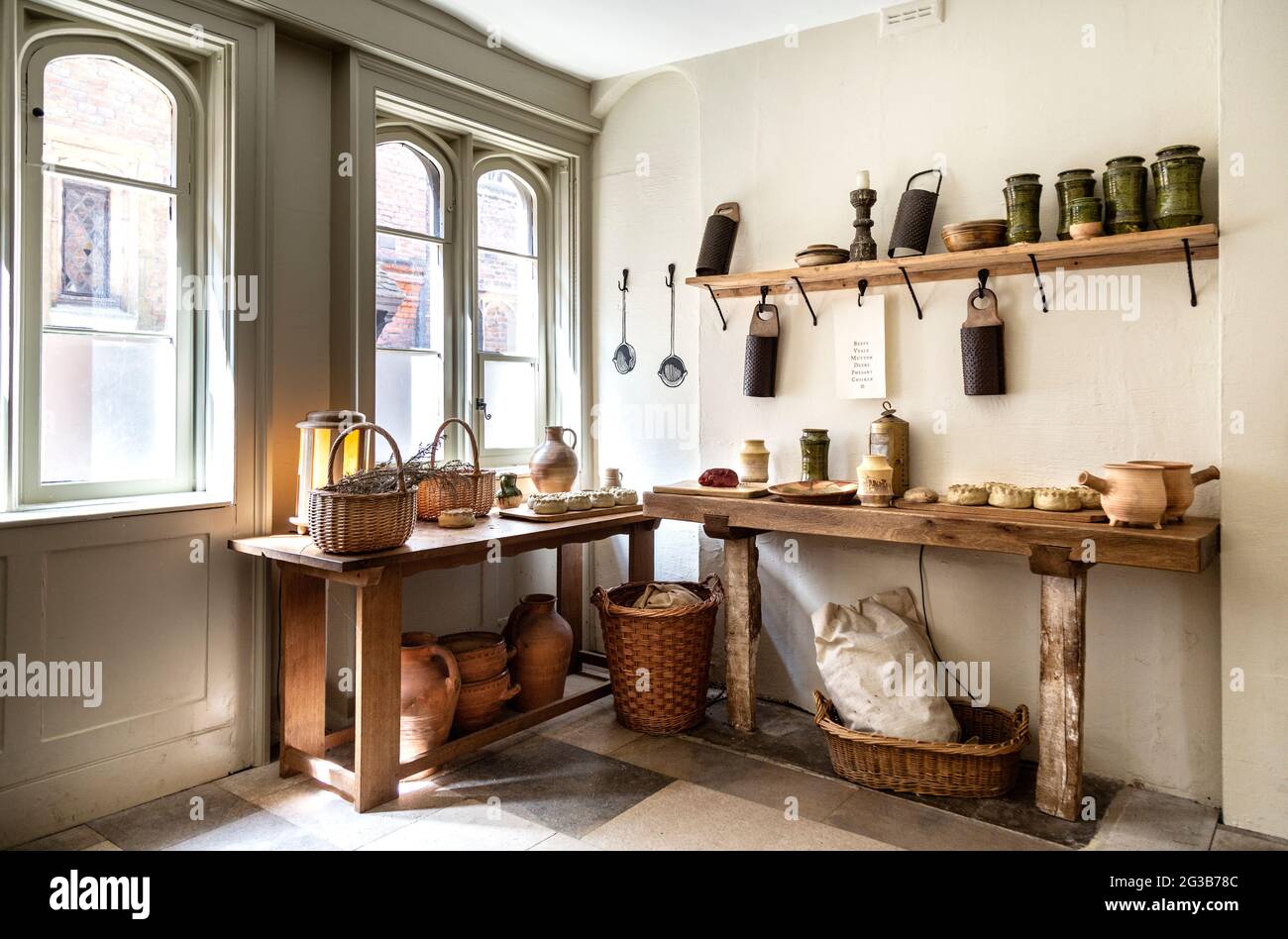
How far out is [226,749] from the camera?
2.92 meters

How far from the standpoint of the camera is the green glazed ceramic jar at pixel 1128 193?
8.66 feet

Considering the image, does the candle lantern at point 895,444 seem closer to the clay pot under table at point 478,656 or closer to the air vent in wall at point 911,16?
the air vent in wall at point 911,16

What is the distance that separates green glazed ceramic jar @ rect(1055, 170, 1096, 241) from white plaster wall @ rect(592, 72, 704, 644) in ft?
5.08

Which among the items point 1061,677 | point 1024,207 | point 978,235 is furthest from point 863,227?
point 1061,677

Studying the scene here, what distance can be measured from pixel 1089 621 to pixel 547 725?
2.01 meters

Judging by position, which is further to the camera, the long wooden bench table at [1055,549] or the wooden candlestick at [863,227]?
the wooden candlestick at [863,227]

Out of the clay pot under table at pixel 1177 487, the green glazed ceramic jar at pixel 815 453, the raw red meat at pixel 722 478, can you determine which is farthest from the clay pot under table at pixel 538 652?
the clay pot under table at pixel 1177 487

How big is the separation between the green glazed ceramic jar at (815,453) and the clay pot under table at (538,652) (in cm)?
114

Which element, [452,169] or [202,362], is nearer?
[202,362]

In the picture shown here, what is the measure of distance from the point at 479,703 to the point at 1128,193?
271 cm

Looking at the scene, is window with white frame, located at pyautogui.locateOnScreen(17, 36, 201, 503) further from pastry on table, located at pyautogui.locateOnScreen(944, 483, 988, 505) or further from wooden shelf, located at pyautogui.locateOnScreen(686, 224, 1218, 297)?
pastry on table, located at pyautogui.locateOnScreen(944, 483, 988, 505)
